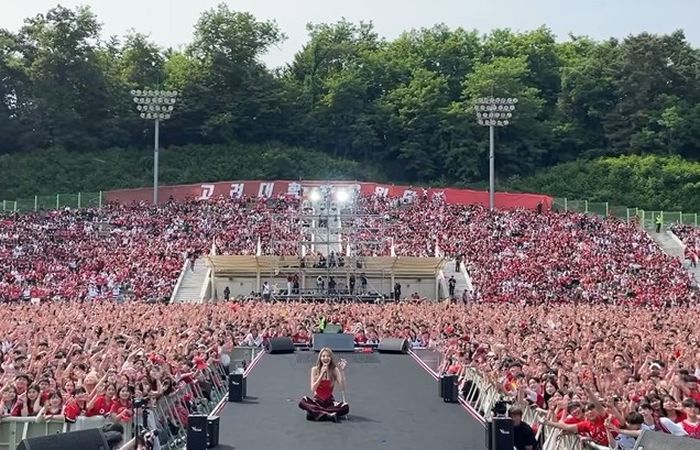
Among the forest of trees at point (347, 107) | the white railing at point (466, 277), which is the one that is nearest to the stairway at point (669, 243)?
the white railing at point (466, 277)

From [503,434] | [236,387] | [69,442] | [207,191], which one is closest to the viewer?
[69,442]

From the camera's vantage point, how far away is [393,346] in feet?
82.7

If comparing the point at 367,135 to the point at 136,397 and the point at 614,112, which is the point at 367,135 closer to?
the point at 614,112

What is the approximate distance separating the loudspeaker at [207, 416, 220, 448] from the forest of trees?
194 ft

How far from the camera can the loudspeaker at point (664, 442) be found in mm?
7793

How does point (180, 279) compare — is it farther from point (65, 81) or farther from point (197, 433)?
point (65, 81)

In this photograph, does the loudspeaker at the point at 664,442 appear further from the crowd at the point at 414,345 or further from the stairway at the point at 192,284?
the stairway at the point at 192,284

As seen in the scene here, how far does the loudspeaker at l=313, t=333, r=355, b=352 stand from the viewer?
2458 centimetres

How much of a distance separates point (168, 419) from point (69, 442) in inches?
215

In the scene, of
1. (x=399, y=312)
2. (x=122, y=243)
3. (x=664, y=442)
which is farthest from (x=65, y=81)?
(x=664, y=442)

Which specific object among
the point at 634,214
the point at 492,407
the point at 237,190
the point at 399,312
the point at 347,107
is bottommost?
the point at 492,407

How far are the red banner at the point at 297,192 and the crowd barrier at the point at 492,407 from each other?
134 ft

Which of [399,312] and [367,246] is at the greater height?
[367,246]

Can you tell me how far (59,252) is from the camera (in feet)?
153
